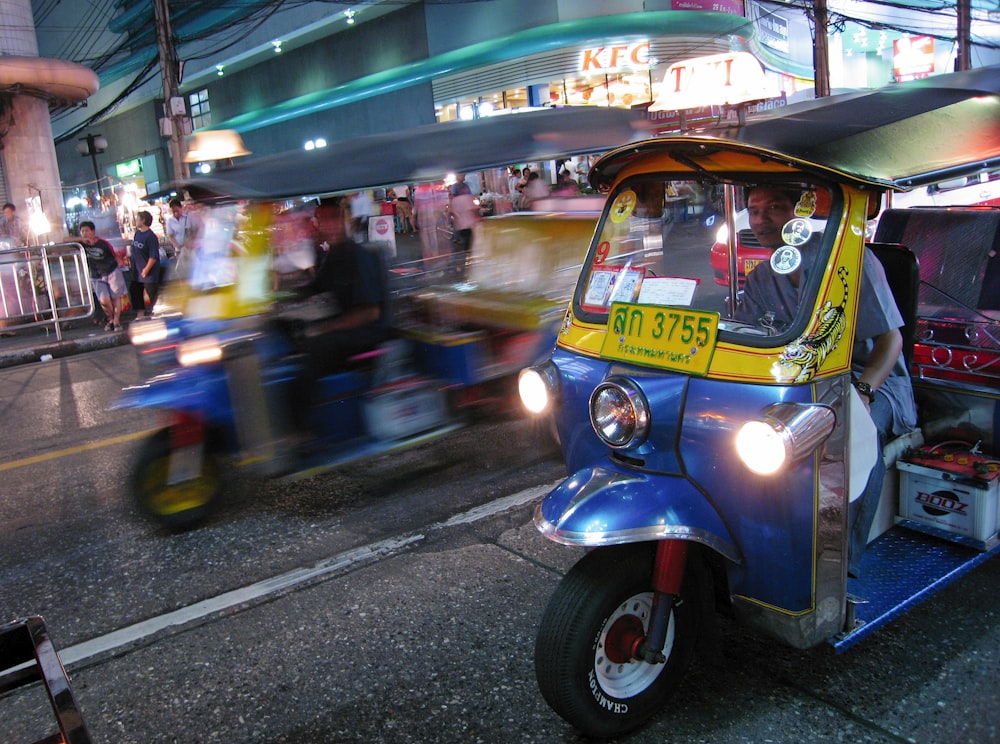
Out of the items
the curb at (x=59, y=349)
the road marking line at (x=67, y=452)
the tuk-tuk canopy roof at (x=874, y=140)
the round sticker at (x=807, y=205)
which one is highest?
the tuk-tuk canopy roof at (x=874, y=140)

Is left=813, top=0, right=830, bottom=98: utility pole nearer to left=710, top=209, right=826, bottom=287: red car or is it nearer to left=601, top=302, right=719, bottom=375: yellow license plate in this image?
left=710, top=209, right=826, bottom=287: red car

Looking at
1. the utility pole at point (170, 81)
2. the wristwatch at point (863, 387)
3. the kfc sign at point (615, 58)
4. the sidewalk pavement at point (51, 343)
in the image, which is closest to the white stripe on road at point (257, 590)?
the wristwatch at point (863, 387)

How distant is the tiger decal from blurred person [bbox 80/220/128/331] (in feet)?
39.0

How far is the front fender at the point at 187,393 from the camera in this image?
4820 mm

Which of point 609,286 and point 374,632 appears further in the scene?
point 374,632

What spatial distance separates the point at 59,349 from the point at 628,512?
11.1 metres

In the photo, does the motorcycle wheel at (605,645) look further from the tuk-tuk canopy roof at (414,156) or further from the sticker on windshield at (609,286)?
the tuk-tuk canopy roof at (414,156)

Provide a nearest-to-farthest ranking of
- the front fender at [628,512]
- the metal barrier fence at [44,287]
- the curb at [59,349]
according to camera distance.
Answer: the front fender at [628,512] → the curb at [59,349] → the metal barrier fence at [44,287]

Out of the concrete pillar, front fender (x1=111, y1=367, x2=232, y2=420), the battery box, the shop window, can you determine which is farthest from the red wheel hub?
the shop window

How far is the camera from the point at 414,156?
590 centimetres

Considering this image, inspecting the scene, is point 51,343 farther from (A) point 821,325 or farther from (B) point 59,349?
(A) point 821,325

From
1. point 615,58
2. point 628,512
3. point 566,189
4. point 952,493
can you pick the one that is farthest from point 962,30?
point 628,512

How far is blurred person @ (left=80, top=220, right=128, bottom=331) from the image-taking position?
12.5 m

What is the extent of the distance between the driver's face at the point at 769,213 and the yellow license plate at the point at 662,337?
1.26 feet
